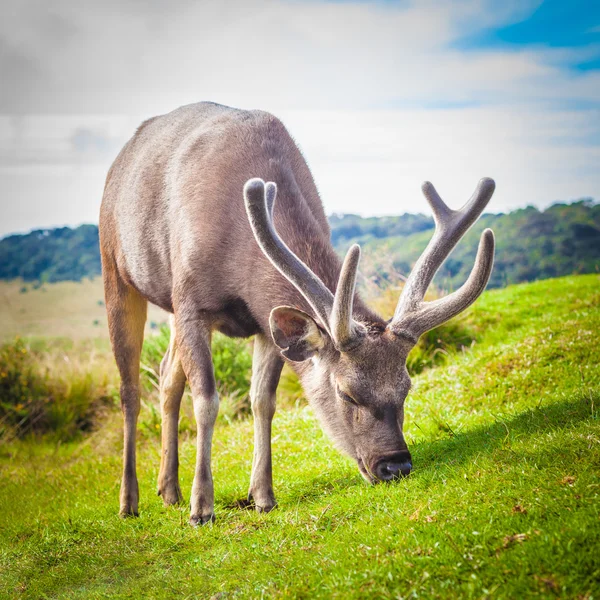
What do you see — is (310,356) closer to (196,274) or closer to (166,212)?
(196,274)

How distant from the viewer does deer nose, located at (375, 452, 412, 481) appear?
16.8ft

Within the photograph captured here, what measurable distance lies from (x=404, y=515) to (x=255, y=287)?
89.0 inches

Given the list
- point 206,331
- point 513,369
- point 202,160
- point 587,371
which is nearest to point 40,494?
point 206,331

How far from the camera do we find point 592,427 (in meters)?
5.20

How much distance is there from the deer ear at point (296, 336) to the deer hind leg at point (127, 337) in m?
2.72

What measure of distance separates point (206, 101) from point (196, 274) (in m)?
2.59

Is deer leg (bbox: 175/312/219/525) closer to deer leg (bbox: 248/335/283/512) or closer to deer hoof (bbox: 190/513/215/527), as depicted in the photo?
deer hoof (bbox: 190/513/215/527)

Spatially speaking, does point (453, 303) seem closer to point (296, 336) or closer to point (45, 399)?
point (296, 336)

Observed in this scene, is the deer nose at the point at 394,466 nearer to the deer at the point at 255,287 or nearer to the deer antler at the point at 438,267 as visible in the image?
the deer at the point at 255,287

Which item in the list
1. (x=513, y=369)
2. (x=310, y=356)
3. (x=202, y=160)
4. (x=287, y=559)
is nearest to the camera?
(x=287, y=559)

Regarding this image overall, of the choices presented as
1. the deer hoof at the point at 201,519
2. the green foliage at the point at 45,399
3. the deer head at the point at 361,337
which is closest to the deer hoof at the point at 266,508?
the deer hoof at the point at 201,519

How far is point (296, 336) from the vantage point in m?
5.54

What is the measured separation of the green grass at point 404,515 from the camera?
3818 mm

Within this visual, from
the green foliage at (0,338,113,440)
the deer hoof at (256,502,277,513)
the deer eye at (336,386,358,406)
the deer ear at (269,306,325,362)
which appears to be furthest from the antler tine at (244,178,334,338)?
the green foliage at (0,338,113,440)
